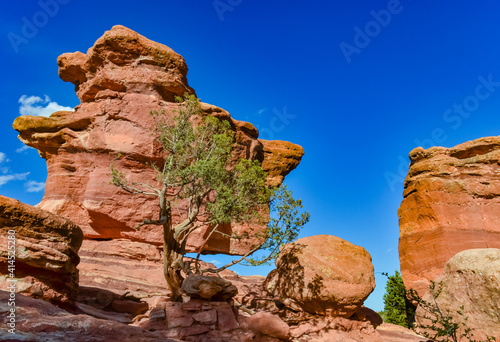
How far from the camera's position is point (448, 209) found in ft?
98.2

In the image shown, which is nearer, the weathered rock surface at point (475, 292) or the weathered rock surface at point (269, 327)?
the weathered rock surface at point (269, 327)

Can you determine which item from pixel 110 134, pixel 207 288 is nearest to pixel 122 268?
pixel 110 134

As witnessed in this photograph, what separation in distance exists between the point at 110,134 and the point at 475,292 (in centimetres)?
2863

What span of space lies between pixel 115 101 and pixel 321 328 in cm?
2578

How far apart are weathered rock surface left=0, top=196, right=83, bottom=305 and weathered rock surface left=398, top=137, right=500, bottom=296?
2669 centimetres

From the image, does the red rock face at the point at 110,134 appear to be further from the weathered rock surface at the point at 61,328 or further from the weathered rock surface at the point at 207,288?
the weathered rock surface at the point at 61,328

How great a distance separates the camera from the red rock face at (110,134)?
2941cm

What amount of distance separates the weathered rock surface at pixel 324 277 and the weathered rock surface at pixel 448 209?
1195 centimetres

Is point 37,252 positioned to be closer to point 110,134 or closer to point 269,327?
point 269,327

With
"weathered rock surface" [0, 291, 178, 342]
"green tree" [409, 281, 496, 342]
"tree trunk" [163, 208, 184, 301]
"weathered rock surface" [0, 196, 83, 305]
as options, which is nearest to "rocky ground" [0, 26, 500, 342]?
"weathered rock surface" [0, 196, 83, 305]

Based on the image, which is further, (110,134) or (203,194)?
(110,134)

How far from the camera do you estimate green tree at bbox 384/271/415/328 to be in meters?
30.5

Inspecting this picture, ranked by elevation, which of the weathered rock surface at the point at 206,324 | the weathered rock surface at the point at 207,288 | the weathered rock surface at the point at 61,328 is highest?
the weathered rock surface at the point at 207,288

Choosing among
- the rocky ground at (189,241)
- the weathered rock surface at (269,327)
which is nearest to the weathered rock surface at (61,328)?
the rocky ground at (189,241)
